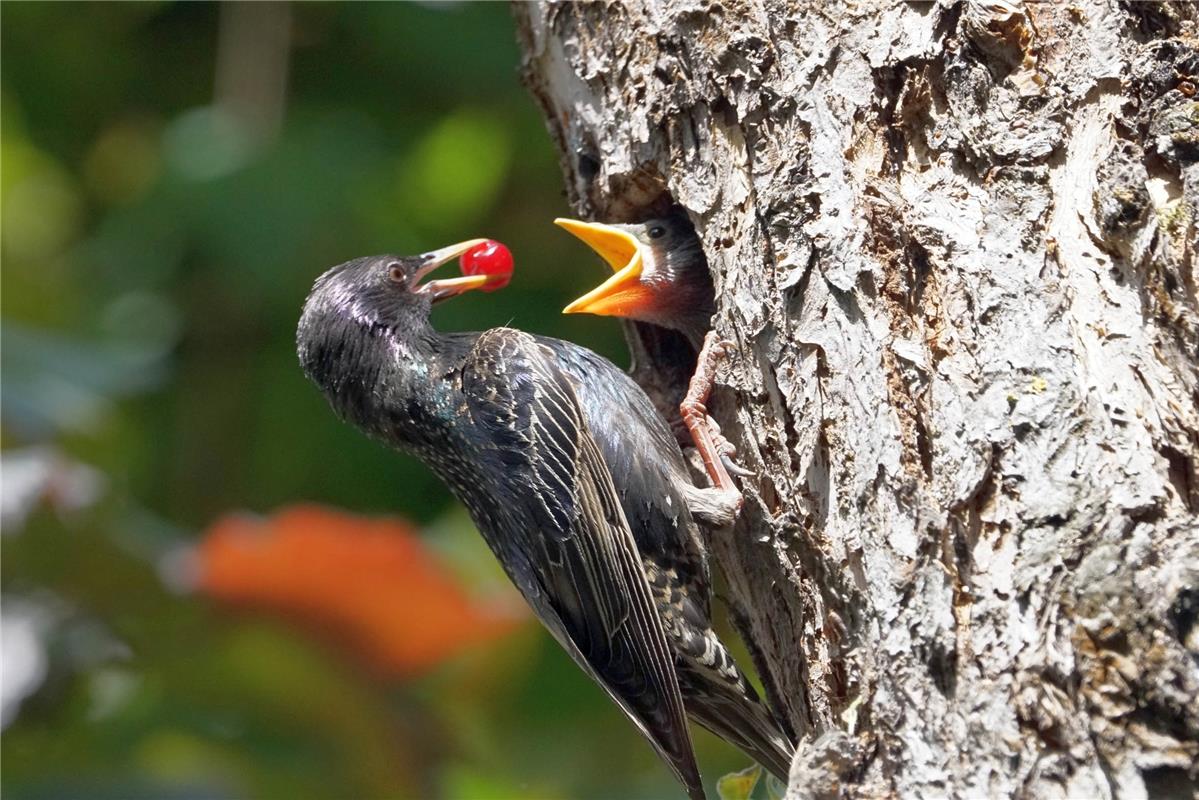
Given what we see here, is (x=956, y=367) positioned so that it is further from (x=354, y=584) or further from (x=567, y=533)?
(x=354, y=584)

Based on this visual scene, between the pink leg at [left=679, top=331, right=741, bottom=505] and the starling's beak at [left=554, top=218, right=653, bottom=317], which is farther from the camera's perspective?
the starling's beak at [left=554, top=218, right=653, bottom=317]

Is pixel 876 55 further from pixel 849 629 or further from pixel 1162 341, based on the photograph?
pixel 849 629

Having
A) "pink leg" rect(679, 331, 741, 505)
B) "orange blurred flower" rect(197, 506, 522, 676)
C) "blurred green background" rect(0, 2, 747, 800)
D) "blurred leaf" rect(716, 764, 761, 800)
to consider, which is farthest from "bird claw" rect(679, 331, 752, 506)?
"blurred green background" rect(0, 2, 747, 800)

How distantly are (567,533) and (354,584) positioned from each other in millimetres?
1451

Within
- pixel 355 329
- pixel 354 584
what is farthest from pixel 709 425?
pixel 354 584

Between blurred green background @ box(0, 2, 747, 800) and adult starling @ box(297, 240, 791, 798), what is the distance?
1.20 metres

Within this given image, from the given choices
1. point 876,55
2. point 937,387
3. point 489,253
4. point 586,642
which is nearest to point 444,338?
point 489,253

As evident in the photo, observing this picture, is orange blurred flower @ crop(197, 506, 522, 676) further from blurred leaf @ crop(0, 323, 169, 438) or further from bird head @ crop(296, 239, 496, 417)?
bird head @ crop(296, 239, 496, 417)

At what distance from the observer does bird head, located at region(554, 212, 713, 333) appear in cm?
354

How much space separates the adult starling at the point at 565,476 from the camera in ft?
10.7

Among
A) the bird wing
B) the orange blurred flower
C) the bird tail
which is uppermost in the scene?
the bird wing

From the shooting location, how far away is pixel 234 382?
5.80 m

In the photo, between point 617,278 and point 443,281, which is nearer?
point 617,278

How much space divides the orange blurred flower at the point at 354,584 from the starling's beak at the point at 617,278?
1.32 m
